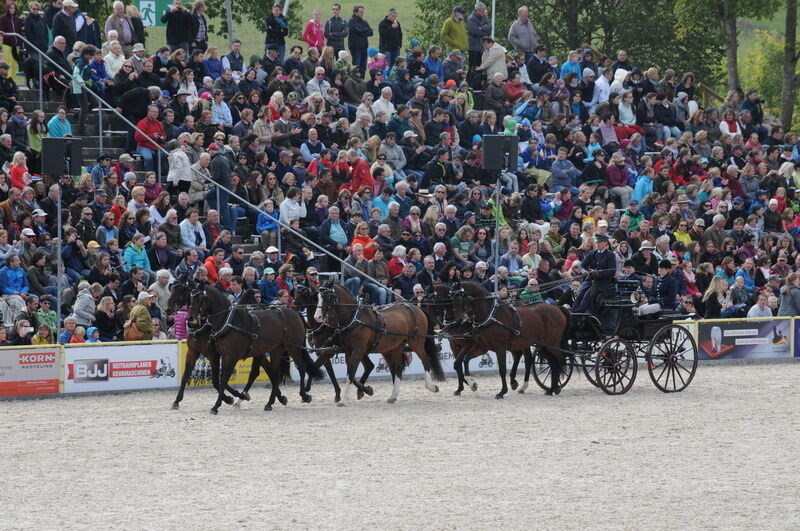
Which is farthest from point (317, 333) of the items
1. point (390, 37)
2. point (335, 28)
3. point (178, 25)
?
point (390, 37)

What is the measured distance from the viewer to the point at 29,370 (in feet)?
66.0

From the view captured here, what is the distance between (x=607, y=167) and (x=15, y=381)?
14596 mm

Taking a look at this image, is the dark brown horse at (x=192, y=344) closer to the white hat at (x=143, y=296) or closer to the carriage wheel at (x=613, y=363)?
the white hat at (x=143, y=296)

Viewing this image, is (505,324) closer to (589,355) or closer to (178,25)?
(589,355)

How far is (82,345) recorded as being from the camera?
67.1ft

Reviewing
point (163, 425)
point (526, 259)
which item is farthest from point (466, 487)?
point (526, 259)

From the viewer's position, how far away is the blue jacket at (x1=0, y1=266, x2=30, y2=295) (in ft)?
68.2

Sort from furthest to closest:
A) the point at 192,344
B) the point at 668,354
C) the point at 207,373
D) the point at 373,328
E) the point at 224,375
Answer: the point at 207,373, the point at 668,354, the point at 373,328, the point at 192,344, the point at 224,375

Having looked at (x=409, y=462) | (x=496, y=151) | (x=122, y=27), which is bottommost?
(x=409, y=462)

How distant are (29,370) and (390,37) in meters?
14.5

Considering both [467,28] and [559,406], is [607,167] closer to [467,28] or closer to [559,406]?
[467,28]

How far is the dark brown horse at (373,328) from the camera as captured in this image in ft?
64.5

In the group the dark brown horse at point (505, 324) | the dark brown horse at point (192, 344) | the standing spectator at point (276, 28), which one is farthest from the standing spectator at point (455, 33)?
the dark brown horse at point (192, 344)

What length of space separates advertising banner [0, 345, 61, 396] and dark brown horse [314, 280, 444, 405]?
3.99m
